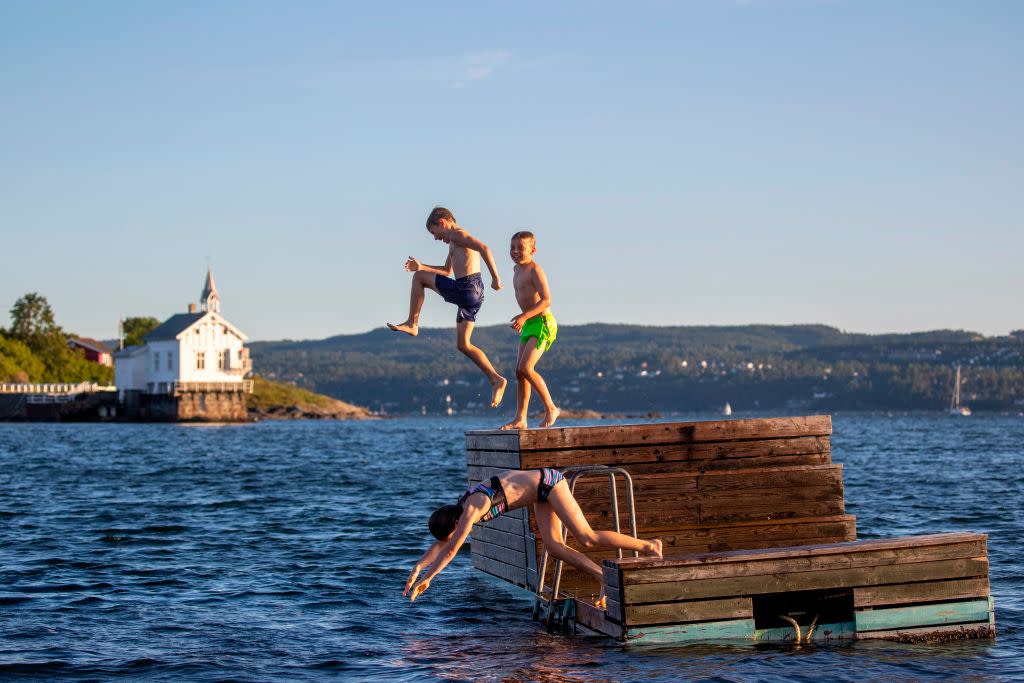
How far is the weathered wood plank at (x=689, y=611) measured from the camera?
34.7 feet

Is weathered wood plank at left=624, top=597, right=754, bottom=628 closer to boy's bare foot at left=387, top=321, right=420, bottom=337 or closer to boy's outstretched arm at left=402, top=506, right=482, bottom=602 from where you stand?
boy's outstretched arm at left=402, top=506, right=482, bottom=602

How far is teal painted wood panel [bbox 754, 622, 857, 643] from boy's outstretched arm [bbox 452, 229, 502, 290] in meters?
4.78

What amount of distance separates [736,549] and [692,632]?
230 cm

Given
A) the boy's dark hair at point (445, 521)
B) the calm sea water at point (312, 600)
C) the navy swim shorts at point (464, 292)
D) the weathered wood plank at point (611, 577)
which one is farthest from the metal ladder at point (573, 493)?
the navy swim shorts at point (464, 292)

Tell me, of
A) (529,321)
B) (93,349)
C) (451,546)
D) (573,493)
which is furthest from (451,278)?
(93,349)

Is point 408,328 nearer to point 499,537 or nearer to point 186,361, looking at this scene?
point 499,537

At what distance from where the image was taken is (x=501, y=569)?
1481 centimetres

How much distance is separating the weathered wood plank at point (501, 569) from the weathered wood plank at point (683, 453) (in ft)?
5.37

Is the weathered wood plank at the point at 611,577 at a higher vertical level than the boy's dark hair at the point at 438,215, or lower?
lower

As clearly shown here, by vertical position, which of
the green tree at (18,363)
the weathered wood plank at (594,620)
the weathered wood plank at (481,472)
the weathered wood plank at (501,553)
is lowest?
the weathered wood plank at (594,620)

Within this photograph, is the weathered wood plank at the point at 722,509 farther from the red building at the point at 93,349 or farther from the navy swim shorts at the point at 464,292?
the red building at the point at 93,349

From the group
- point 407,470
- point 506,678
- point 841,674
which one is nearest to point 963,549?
point 841,674

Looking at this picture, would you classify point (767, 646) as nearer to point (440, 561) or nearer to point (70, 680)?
point (440, 561)

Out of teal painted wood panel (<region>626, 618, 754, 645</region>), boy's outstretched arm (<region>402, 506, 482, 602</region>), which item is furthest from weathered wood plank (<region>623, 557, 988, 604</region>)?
boy's outstretched arm (<region>402, 506, 482, 602</region>)
